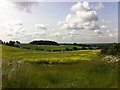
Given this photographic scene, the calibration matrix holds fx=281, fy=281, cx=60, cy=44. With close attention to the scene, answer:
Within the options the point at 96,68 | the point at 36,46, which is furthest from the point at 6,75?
the point at 36,46

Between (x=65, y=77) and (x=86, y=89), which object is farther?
(x=65, y=77)

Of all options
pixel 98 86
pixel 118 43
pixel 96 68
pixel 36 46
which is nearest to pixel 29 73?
pixel 98 86

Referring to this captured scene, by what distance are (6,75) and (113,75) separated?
3652 millimetres

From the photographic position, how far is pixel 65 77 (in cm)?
1003

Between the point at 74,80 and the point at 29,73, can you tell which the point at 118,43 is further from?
the point at 29,73

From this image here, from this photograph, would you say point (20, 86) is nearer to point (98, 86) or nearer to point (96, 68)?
point (98, 86)

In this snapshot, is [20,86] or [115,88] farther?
[115,88]

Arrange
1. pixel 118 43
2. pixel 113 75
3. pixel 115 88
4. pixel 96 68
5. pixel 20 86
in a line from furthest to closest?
pixel 118 43, pixel 96 68, pixel 113 75, pixel 115 88, pixel 20 86

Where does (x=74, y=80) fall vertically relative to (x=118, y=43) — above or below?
below

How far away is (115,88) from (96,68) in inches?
69.3

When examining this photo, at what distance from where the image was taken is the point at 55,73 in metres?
10.1

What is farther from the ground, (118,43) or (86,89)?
(118,43)

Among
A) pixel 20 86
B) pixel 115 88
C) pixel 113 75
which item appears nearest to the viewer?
pixel 20 86

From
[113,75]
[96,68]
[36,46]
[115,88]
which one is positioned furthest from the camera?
[36,46]
